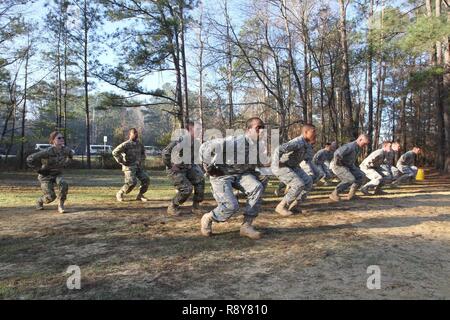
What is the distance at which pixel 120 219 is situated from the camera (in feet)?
24.1

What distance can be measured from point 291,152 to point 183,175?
2094 mm

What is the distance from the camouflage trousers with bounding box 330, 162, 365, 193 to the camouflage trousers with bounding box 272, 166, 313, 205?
2172mm

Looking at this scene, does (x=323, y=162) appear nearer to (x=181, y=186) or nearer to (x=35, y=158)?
(x=181, y=186)

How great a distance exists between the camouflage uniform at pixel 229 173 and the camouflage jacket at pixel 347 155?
4281 millimetres

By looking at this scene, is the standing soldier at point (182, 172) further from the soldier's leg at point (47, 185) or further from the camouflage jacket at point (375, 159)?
the camouflage jacket at point (375, 159)

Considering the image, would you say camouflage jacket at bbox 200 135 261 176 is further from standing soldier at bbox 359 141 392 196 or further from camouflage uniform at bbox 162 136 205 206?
standing soldier at bbox 359 141 392 196

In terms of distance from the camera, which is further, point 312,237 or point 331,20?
point 331,20

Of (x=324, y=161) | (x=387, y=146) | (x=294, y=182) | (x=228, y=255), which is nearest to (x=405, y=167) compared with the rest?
(x=324, y=161)

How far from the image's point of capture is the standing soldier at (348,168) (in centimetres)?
947

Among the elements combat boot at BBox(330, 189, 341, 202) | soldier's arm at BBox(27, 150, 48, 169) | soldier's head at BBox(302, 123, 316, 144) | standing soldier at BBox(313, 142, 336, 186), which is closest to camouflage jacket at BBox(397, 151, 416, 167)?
standing soldier at BBox(313, 142, 336, 186)

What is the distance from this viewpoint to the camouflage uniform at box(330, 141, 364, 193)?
9.48m
